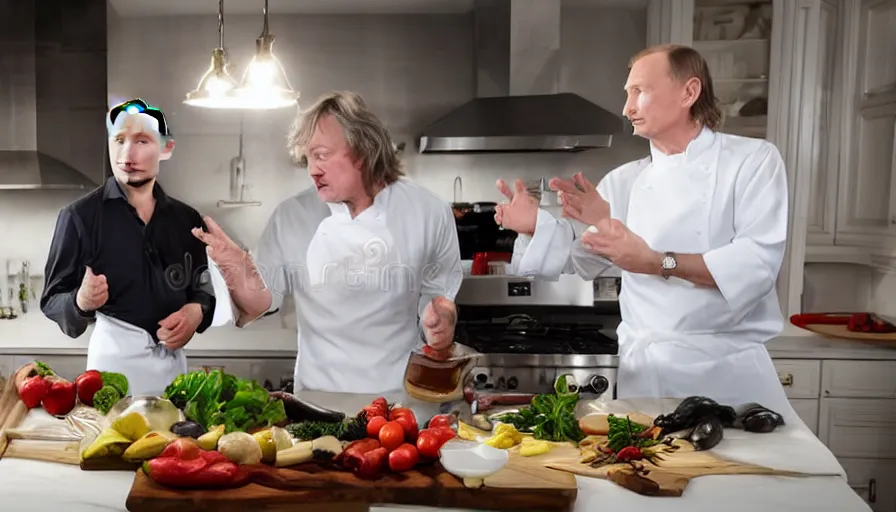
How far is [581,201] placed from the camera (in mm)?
2168

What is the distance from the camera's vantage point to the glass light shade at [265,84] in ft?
7.32

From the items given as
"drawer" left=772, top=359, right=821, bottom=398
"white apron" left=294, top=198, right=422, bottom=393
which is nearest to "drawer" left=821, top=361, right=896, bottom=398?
"drawer" left=772, top=359, right=821, bottom=398

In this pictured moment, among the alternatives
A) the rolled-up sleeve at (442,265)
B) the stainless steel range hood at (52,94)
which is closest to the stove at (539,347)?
the rolled-up sleeve at (442,265)

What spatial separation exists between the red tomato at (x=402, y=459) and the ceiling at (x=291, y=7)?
1.38 meters

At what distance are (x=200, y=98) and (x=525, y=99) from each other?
946 millimetres

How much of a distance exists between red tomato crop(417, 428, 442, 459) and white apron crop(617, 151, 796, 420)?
94 centimetres

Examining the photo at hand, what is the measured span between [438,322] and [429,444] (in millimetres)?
745

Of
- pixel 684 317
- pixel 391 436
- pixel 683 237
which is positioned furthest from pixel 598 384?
pixel 391 436

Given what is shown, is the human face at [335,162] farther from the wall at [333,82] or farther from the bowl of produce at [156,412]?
the bowl of produce at [156,412]

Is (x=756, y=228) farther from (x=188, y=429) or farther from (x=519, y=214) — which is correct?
(x=188, y=429)

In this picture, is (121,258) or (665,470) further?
(121,258)

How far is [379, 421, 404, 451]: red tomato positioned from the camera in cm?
147

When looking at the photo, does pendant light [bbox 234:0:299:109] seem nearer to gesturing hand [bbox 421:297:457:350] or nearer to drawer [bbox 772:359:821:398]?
gesturing hand [bbox 421:297:457:350]

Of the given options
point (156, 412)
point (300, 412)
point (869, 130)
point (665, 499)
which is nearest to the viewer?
point (665, 499)
